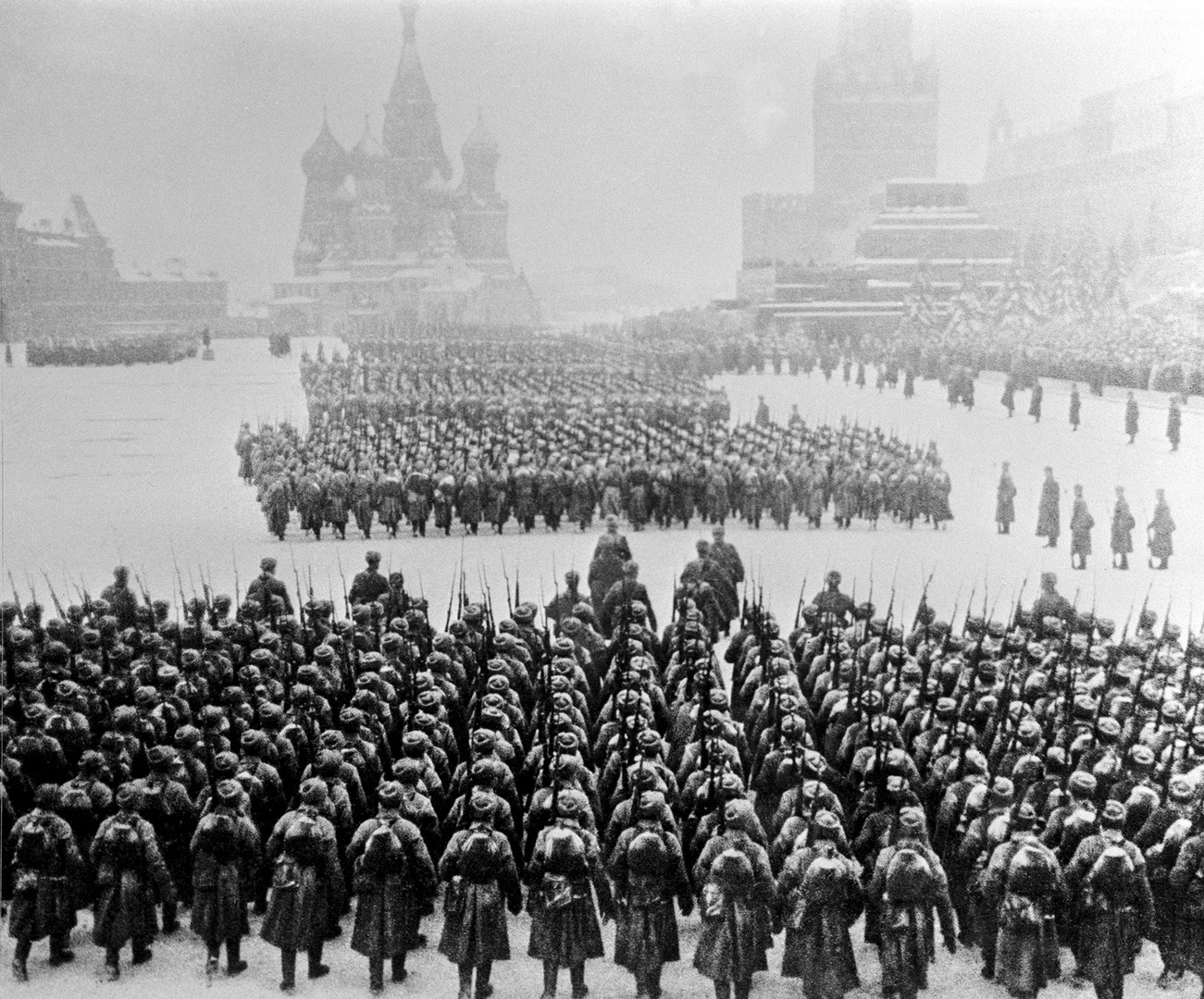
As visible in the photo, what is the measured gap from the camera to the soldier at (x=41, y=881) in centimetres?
705

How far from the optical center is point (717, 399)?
28.3 metres

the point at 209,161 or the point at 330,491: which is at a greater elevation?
the point at 209,161

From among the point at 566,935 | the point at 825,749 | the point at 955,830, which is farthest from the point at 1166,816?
the point at 566,935

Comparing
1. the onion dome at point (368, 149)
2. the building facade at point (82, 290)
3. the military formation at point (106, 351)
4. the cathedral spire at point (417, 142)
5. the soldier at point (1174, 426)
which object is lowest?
the soldier at point (1174, 426)

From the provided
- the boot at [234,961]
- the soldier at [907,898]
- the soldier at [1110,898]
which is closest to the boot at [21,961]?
the boot at [234,961]

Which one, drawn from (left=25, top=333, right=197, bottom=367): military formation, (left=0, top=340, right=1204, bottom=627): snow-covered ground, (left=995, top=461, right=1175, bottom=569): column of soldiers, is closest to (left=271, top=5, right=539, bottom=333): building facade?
(left=25, top=333, right=197, bottom=367): military formation

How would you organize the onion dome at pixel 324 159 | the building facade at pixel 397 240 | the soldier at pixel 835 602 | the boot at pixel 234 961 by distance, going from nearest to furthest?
the boot at pixel 234 961 → the soldier at pixel 835 602 → the building facade at pixel 397 240 → the onion dome at pixel 324 159

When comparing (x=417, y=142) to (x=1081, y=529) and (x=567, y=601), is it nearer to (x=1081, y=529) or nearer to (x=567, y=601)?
(x=1081, y=529)

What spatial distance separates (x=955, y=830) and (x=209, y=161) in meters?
25.4

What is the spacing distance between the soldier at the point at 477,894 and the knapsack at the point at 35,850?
2.09m

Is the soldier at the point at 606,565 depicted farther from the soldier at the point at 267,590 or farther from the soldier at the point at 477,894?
the soldier at the point at 477,894

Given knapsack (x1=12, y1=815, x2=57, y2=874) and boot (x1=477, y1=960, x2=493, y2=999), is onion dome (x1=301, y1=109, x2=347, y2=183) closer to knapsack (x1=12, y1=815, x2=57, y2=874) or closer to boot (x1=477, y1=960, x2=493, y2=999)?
knapsack (x1=12, y1=815, x2=57, y2=874)

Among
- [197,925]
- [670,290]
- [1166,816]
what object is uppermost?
[670,290]

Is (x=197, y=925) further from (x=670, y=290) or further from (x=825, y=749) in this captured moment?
(x=670, y=290)
